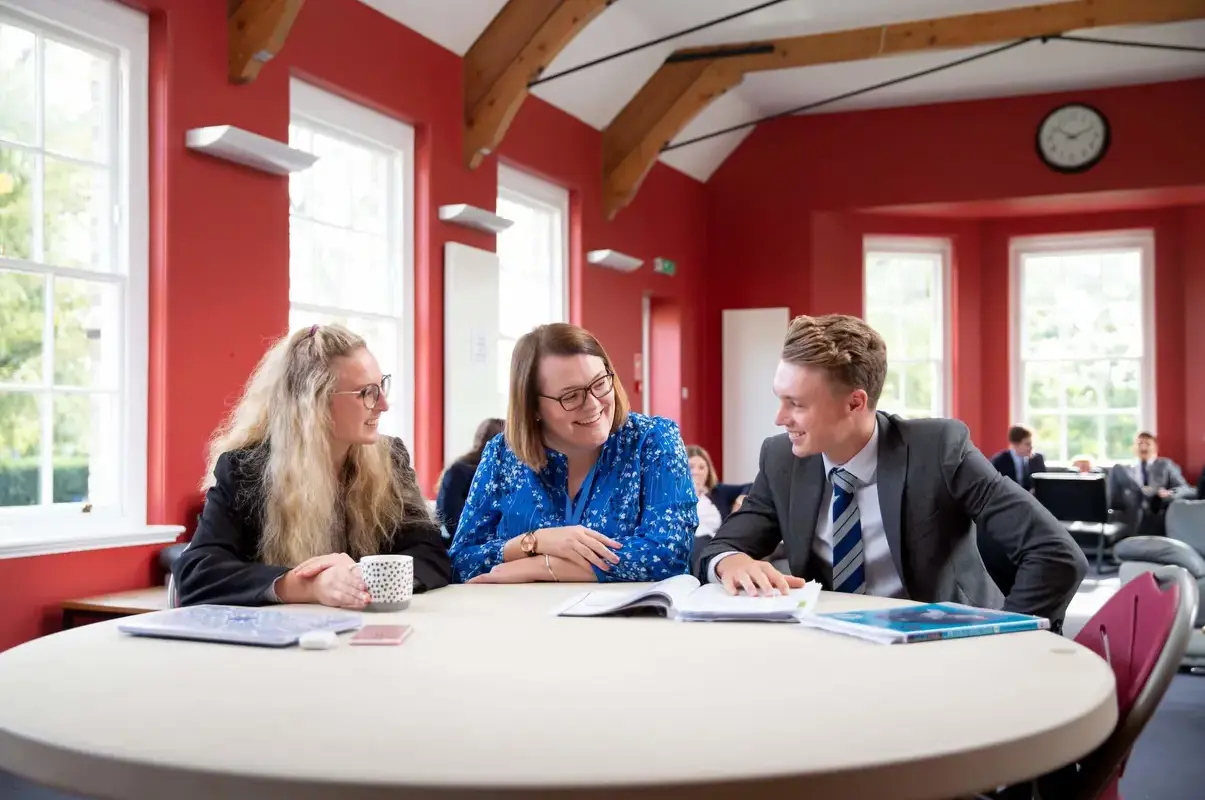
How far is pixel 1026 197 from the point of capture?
33.6 feet

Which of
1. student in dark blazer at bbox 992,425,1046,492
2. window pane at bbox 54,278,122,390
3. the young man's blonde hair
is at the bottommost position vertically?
student in dark blazer at bbox 992,425,1046,492

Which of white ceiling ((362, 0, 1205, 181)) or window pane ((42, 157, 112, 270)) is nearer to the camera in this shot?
window pane ((42, 157, 112, 270))

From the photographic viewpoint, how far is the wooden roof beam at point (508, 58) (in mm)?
6883

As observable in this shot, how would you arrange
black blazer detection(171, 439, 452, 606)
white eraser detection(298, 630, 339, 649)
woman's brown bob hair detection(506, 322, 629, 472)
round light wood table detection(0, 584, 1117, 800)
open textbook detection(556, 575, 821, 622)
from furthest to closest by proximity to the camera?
woman's brown bob hair detection(506, 322, 629, 472)
black blazer detection(171, 439, 452, 606)
open textbook detection(556, 575, 821, 622)
white eraser detection(298, 630, 339, 649)
round light wood table detection(0, 584, 1117, 800)

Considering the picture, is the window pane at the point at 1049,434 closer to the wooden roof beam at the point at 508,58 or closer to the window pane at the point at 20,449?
the wooden roof beam at the point at 508,58

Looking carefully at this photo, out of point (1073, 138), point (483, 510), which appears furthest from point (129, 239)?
point (1073, 138)

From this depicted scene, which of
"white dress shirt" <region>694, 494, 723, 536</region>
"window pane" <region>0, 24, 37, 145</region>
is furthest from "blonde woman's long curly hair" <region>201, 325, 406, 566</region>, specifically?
"white dress shirt" <region>694, 494, 723, 536</region>

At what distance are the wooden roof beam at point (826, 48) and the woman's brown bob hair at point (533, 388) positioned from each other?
6.40 meters

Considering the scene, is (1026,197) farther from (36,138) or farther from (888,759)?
(888,759)

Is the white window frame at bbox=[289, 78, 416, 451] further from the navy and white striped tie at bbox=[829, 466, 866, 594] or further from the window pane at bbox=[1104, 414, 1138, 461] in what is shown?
the window pane at bbox=[1104, 414, 1138, 461]

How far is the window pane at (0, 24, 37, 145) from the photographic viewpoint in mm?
4426

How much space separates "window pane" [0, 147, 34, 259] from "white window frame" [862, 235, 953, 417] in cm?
845

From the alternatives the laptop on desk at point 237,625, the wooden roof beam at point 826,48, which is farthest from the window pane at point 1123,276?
the laptop on desk at point 237,625

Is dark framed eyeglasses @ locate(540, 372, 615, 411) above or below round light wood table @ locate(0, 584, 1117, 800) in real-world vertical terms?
above
